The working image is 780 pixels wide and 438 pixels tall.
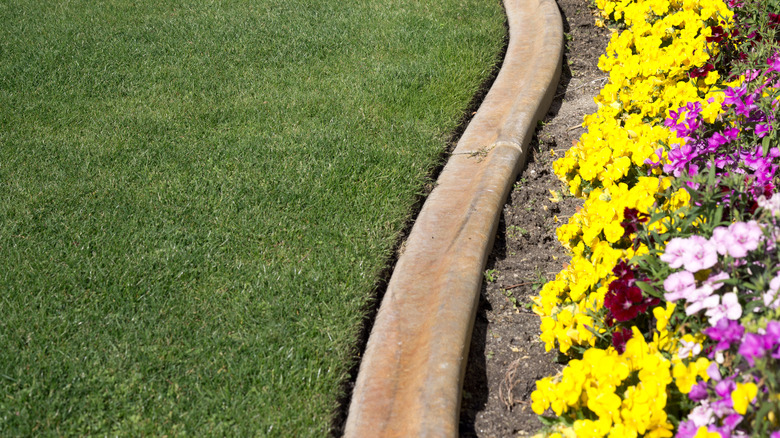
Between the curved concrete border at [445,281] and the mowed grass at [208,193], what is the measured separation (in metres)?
0.12

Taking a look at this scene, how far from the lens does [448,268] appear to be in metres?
2.56

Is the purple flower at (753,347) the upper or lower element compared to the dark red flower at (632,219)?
upper

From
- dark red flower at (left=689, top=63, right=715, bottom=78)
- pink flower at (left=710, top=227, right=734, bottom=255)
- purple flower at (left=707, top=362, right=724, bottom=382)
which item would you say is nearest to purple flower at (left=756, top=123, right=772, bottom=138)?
dark red flower at (left=689, top=63, right=715, bottom=78)

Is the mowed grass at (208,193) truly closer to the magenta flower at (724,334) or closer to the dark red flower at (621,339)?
the dark red flower at (621,339)

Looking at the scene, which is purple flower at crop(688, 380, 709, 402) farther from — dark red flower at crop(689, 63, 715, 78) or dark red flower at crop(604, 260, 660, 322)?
dark red flower at crop(689, 63, 715, 78)

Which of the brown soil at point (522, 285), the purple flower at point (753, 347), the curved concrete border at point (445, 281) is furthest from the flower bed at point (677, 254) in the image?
the curved concrete border at point (445, 281)

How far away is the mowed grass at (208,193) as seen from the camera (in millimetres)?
2188

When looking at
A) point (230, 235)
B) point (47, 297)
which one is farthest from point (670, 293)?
point (47, 297)

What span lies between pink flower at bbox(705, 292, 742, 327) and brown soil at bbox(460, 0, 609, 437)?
2.25 ft

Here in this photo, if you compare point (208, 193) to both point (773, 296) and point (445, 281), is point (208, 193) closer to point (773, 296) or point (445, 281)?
point (445, 281)

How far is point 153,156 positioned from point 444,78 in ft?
5.50

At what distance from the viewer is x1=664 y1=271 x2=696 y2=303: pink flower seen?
71.7 inches

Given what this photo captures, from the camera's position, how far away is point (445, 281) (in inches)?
98.5

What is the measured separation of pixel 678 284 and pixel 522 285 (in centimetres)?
93
